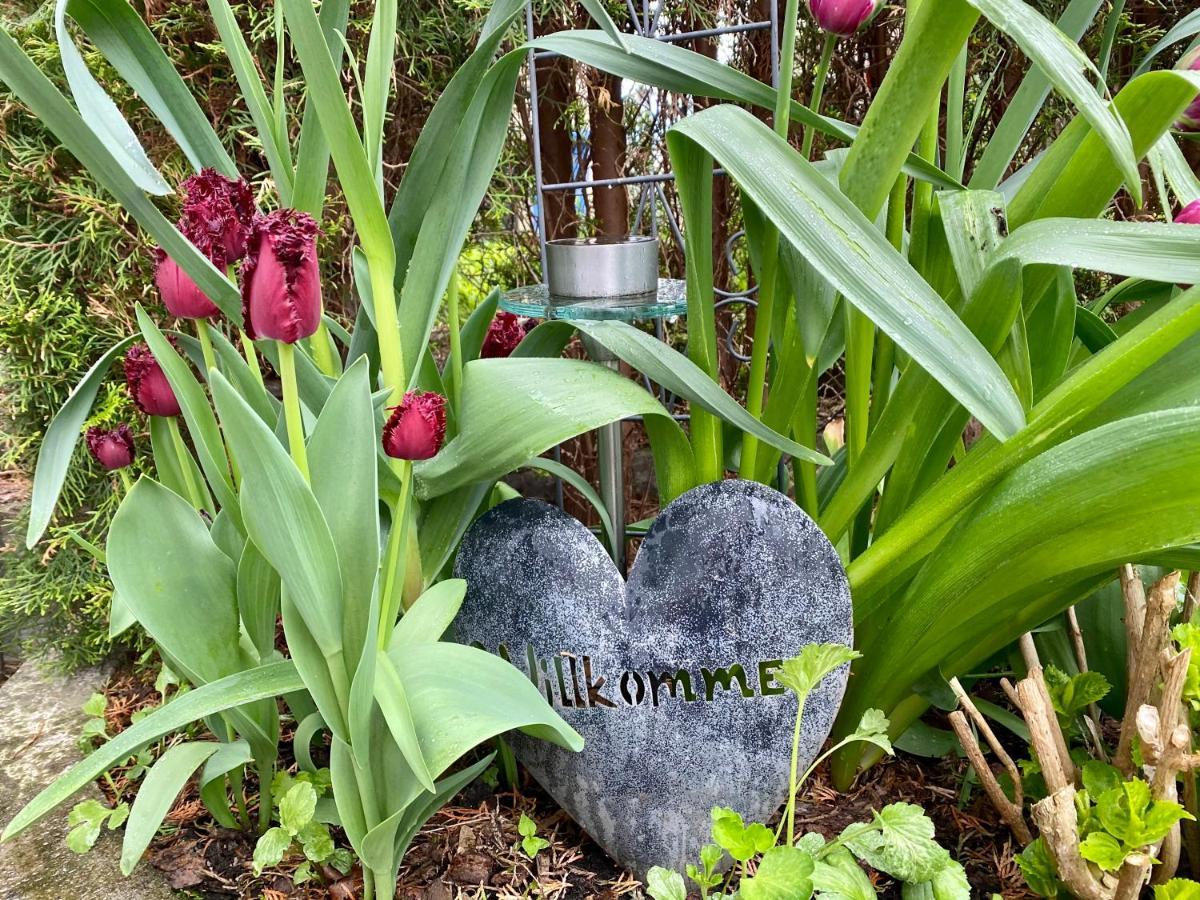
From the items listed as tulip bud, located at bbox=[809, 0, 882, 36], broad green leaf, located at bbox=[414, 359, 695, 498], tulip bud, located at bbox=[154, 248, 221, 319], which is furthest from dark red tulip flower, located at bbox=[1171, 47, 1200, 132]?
tulip bud, located at bbox=[154, 248, 221, 319]

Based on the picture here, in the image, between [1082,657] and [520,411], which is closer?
[520,411]

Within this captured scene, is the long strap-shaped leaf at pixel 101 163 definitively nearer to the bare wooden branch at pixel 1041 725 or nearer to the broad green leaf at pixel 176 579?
the broad green leaf at pixel 176 579

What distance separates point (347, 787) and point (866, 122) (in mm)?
734

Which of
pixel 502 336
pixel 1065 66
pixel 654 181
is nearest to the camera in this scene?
pixel 1065 66

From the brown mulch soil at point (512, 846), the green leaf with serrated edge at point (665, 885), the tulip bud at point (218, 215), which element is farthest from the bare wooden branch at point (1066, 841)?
the tulip bud at point (218, 215)

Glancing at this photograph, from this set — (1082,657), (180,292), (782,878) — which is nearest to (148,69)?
(180,292)

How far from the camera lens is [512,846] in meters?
0.96

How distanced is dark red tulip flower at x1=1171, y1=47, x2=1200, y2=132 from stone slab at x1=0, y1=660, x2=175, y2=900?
120cm

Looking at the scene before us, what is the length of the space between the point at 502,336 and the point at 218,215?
399 mm

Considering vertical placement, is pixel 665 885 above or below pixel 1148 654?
below

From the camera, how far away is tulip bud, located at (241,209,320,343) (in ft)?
1.99

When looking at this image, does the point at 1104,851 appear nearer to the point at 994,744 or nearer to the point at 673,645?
the point at 994,744

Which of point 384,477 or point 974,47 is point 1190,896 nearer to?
point 384,477

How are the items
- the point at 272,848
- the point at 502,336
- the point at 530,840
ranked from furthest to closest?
the point at 502,336 < the point at 530,840 < the point at 272,848
